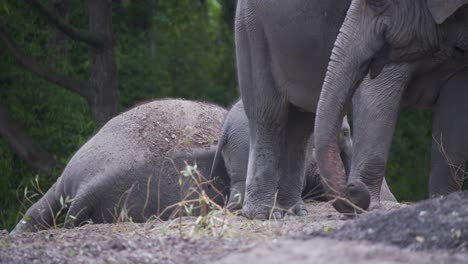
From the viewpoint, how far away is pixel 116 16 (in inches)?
694

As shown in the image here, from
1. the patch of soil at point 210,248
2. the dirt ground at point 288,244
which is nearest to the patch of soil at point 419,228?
the dirt ground at point 288,244

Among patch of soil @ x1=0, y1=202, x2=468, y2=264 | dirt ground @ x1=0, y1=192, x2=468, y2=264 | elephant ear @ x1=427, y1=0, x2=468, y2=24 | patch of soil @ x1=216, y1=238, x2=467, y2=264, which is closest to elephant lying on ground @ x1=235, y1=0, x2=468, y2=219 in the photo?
elephant ear @ x1=427, y1=0, x2=468, y2=24

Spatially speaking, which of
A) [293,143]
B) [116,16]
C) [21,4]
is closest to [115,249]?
[293,143]

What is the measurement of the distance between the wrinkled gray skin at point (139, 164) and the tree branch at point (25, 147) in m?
2.71

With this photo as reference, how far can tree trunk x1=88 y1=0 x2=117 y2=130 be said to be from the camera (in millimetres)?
14656

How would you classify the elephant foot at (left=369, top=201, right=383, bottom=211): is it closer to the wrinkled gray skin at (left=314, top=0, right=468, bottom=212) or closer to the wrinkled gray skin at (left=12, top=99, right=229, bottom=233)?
the wrinkled gray skin at (left=314, top=0, right=468, bottom=212)

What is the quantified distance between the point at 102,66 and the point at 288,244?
9.71m

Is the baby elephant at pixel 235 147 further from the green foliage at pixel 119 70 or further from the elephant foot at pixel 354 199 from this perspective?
the elephant foot at pixel 354 199

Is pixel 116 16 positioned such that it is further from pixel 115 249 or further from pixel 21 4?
pixel 115 249

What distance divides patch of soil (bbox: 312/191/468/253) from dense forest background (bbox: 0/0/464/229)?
781cm

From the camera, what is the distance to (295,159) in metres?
10.1

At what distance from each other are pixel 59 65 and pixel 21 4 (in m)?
0.97

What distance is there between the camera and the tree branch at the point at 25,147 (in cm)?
1480

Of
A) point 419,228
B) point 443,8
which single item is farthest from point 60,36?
point 419,228
